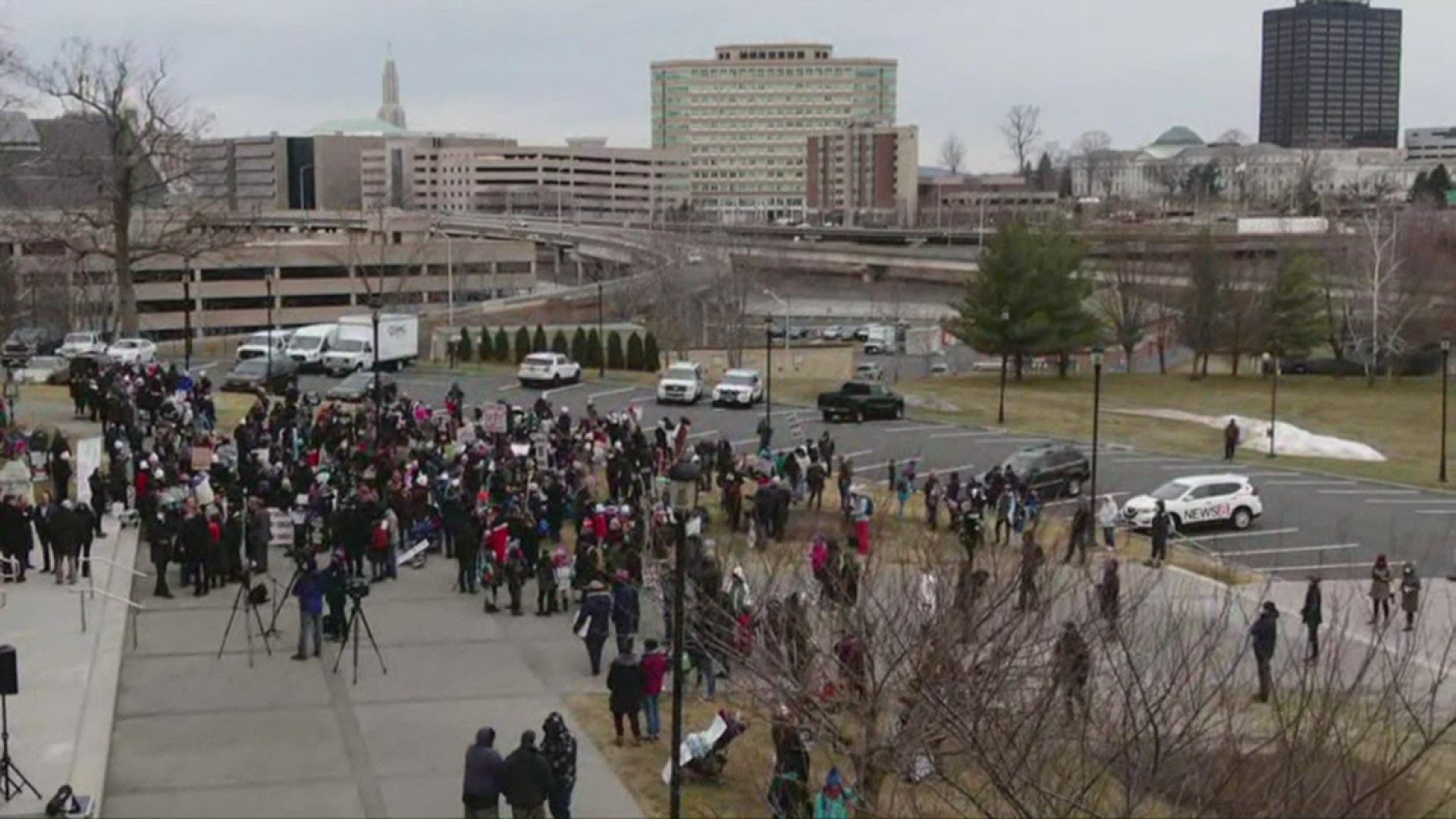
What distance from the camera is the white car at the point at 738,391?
49250 millimetres

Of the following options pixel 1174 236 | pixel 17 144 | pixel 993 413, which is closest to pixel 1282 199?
pixel 1174 236

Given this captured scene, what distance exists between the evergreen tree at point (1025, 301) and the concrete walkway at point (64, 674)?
38.6 metres

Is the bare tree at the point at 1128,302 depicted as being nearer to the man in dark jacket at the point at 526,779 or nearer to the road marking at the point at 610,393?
the road marking at the point at 610,393

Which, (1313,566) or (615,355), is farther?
(615,355)

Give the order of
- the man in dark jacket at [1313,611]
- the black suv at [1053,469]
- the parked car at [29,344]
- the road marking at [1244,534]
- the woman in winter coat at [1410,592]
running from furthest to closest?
1. the parked car at [29,344]
2. the black suv at [1053,469]
3. the road marking at [1244,534]
4. the woman in winter coat at [1410,592]
5. the man in dark jacket at [1313,611]

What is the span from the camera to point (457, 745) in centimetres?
1831

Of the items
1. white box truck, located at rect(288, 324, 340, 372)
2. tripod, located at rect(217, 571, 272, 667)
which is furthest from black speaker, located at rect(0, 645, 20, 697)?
white box truck, located at rect(288, 324, 340, 372)

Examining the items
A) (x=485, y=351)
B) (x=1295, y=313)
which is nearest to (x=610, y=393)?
(x=485, y=351)

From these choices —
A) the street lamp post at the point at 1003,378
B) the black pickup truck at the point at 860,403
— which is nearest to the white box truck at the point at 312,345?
the black pickup truck at the point at 860,403

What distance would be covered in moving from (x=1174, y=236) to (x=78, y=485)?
8231cm

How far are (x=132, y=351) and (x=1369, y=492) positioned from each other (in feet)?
119

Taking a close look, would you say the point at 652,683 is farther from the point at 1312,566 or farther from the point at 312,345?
the point at 312,345

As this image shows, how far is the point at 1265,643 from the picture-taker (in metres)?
19.7

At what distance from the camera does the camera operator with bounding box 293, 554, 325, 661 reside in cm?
2117
